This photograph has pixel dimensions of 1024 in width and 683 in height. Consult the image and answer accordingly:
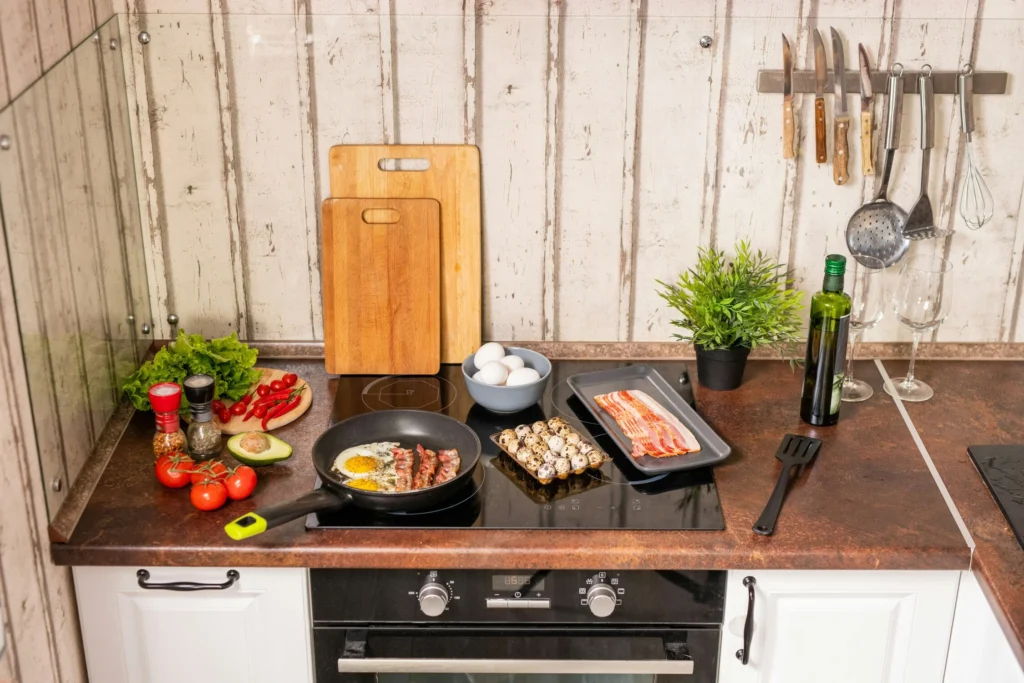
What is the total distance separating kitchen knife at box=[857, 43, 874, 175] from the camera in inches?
84.7

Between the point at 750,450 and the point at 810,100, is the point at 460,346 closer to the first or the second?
the point at 750,450

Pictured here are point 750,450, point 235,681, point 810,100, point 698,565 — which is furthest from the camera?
point 810,100

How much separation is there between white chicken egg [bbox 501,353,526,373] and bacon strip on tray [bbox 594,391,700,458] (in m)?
0.16

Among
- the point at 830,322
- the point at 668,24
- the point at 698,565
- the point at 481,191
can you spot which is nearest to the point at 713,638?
the point at 698,565

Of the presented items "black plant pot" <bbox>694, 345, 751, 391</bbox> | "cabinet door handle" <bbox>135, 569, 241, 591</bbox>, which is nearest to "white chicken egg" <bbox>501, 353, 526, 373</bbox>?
"black plant pot" <bbox>694, 345, 751, 391</bbox>

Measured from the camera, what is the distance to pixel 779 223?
7.55ft

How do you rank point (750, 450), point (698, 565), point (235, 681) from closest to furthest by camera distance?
point (698, 565), point (235, 681), point (750, 450)

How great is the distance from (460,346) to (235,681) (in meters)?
0.80

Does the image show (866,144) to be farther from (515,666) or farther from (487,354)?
(515,666)

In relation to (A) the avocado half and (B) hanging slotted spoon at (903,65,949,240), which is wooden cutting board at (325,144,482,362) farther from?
(B) hanging slotted spoon at (903,65,949,240)

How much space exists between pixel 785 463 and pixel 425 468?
628 millimetres

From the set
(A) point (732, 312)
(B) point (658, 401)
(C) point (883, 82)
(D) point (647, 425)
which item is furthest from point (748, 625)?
(C) point (883, 82)

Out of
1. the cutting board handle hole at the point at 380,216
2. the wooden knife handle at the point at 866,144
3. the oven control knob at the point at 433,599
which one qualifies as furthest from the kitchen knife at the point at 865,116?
the oven control knob at the point at 433,599

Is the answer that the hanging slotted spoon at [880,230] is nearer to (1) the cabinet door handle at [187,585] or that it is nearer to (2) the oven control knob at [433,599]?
(2) the oven control knob at [433,599]
